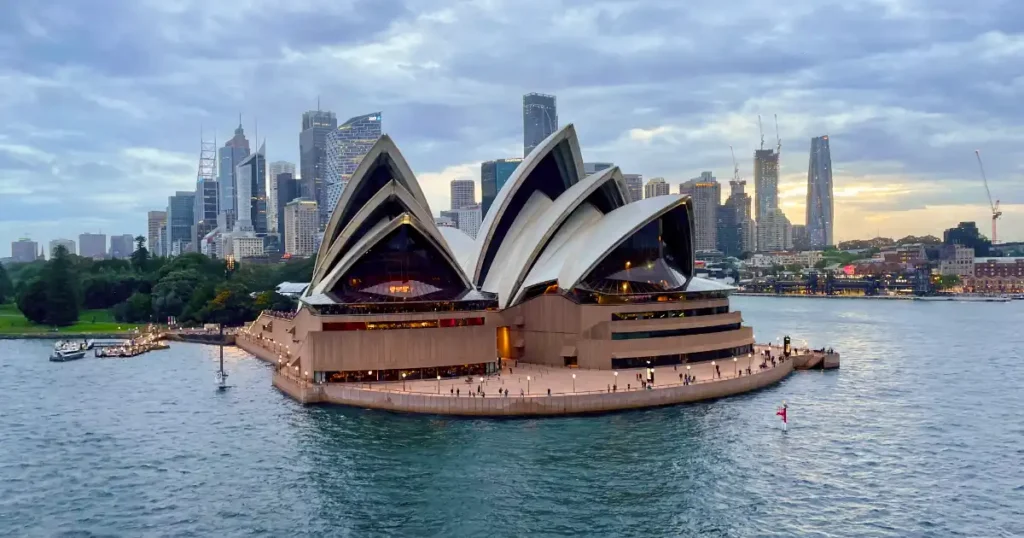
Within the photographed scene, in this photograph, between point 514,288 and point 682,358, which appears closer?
point 682,358

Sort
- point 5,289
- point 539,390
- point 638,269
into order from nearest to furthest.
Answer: point 539,390, point 638,269, point 5,289

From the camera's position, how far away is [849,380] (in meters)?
54.7

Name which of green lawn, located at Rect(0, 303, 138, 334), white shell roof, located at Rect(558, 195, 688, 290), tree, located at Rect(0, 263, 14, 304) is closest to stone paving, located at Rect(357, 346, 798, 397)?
white shell roof, located at Rect(558, 195, 688, 290)

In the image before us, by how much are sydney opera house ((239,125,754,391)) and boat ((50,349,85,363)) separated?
22167 mm

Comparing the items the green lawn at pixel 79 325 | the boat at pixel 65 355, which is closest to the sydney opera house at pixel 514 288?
the boat at pixel 65 355

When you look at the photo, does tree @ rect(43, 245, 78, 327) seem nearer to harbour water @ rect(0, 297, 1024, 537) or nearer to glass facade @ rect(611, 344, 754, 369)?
harbour water @ rect(0, 297, 1024, 537)

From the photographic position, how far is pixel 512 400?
1646 inches

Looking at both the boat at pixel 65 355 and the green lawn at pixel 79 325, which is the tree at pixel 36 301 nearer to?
the green lawn at pixel 79 325

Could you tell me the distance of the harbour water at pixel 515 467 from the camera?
88.7ft

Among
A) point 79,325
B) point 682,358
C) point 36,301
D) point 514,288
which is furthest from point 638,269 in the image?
point 36,301

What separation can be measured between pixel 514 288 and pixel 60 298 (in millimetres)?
68099

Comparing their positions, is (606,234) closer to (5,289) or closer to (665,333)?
(665,333)

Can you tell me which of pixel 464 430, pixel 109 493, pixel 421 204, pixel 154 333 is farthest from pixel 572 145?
pixel 154 333

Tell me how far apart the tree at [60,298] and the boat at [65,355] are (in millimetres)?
28608
